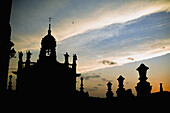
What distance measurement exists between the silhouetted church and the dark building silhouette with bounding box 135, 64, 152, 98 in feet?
41.3

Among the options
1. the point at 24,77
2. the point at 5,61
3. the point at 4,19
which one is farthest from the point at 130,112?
the point at 24,77

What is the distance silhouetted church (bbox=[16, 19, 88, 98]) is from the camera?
20984 millimetres

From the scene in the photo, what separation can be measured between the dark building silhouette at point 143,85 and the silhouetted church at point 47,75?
12581 mm

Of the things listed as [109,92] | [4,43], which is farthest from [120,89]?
[4,43]

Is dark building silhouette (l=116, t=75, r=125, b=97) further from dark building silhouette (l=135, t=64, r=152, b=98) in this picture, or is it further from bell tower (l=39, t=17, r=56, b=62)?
bell tower (l=39, t=17, r=56, b=62)

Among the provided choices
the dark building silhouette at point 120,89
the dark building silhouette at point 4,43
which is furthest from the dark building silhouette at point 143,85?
the dark building silhouette at point 4,43

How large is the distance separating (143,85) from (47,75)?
50.4 feet

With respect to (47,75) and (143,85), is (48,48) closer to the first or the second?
(47,75)

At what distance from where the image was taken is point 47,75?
2219 cm

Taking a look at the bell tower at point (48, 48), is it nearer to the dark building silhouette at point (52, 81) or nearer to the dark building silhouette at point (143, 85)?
the dark building silhouette at point (52, 81)

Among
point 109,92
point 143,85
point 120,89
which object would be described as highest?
point 143,85

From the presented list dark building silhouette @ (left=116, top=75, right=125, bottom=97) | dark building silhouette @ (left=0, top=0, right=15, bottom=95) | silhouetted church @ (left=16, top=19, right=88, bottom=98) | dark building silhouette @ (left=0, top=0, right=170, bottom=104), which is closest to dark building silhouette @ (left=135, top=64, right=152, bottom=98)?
dark building silhouette @ (left=0, top=0, right=170, bottom=104)

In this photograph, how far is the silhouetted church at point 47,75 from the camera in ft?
68.8

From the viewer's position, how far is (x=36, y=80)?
21.6 meters
